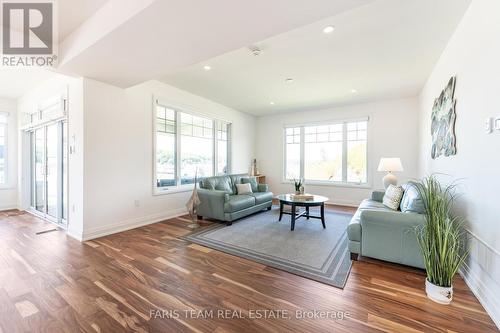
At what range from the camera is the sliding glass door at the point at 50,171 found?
408cm

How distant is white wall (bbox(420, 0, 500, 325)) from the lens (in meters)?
1.78

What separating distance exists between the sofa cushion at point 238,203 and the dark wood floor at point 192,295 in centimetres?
122

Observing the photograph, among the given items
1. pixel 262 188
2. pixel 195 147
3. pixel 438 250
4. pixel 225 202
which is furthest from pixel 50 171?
pixel 438 250

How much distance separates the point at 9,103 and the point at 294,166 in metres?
7.63

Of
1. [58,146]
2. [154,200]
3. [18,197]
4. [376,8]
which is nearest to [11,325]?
[154,200]

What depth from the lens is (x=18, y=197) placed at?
5.42 m

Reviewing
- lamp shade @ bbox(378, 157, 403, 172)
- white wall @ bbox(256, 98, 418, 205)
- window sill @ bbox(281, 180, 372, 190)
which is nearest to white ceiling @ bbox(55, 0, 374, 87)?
lamp shade @ bbox(378, 157, 403, 172)

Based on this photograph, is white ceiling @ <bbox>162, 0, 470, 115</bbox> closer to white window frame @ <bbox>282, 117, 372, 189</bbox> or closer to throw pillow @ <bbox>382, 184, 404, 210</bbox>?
white window frame @ <bbox>282, 117, 372, 189</bbox>

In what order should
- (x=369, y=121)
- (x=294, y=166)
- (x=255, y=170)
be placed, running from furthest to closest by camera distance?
(x=255, y=170) < (x=294, y=166) < (x=369, y=121)

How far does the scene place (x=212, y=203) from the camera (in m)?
4.27

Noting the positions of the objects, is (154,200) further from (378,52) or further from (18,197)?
(378,52)

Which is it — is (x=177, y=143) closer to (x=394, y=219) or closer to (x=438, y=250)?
(x=394, y=219)

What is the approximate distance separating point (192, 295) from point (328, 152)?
5554 mm

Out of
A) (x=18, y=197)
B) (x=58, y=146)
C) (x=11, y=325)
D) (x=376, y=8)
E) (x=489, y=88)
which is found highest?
(x=376, y=8)
